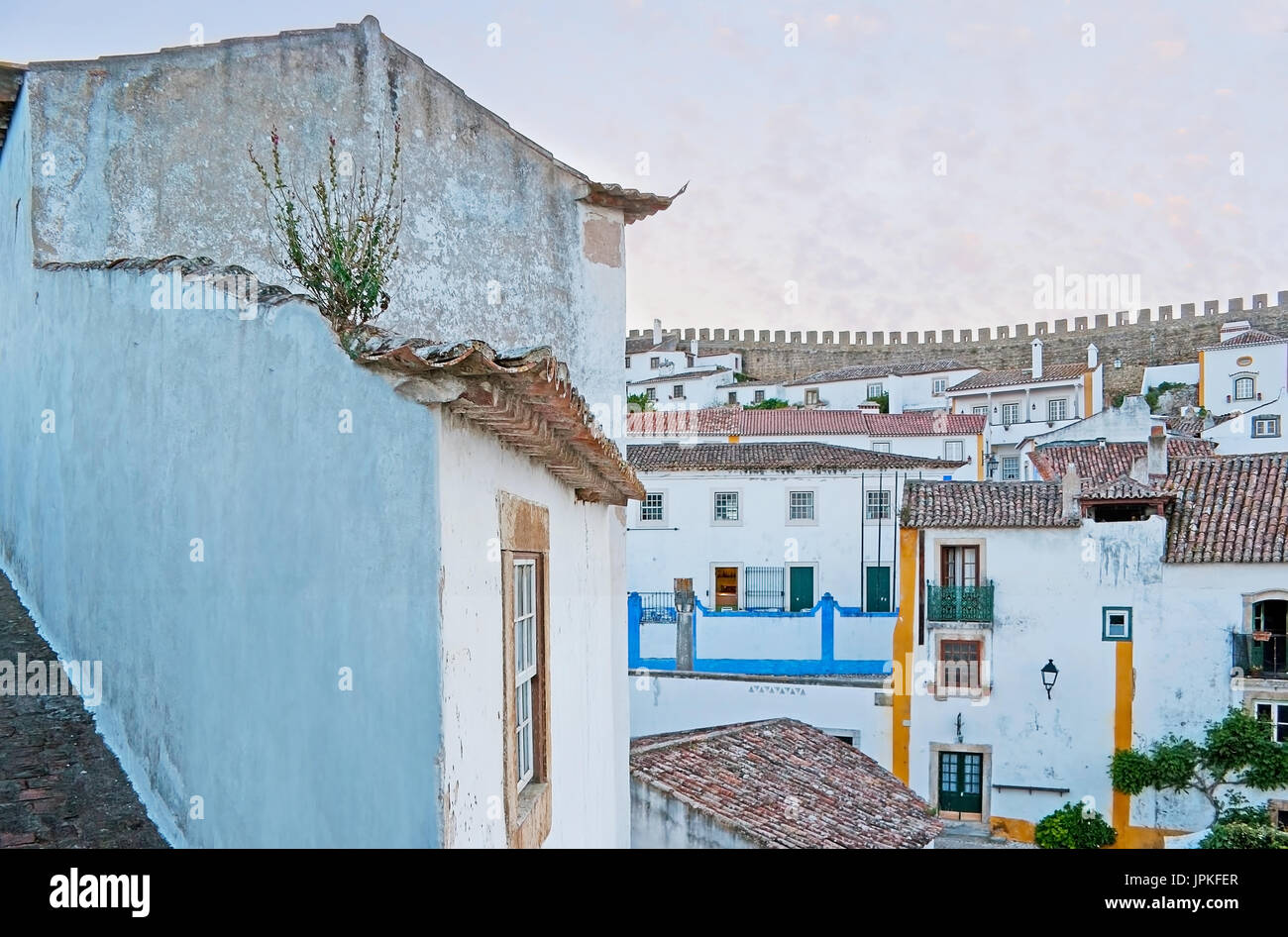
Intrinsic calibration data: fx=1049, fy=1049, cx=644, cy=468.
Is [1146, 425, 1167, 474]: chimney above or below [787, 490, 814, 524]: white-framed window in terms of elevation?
above

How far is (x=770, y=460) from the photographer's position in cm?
2716

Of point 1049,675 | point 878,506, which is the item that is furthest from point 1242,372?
point 1049,675

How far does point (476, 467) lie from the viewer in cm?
356

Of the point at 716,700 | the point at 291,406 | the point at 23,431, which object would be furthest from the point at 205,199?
the point at 716,700

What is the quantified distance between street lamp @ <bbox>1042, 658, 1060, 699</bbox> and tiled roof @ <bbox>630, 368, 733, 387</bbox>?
3354 centimetres

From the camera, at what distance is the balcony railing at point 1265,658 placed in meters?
16.9

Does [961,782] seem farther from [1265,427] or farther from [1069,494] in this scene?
[1265,427]

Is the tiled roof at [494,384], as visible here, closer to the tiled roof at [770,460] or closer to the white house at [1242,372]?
the tiled roof at [770,460]

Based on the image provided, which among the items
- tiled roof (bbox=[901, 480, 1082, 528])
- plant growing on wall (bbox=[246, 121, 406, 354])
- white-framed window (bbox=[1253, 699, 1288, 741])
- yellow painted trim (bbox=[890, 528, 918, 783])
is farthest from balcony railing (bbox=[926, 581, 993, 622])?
plant growing on wall (bbox=[246, 121, 406, 354])

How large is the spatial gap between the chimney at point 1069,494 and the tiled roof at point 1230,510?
1.57m

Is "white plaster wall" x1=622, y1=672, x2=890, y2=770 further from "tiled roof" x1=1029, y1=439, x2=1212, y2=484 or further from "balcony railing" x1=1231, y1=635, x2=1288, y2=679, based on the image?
"tiled roof" x1=1029, y1=439, x2=1212, y2=484

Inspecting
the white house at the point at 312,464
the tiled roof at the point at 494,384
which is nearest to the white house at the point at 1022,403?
the white house at the point at 312,464

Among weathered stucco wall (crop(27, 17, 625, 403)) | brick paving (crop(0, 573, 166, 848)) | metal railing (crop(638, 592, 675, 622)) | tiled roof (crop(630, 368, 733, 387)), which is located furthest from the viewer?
tiled roof (crop(630, 368, 733, 387))

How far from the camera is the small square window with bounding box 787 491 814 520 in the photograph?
27250 mm
